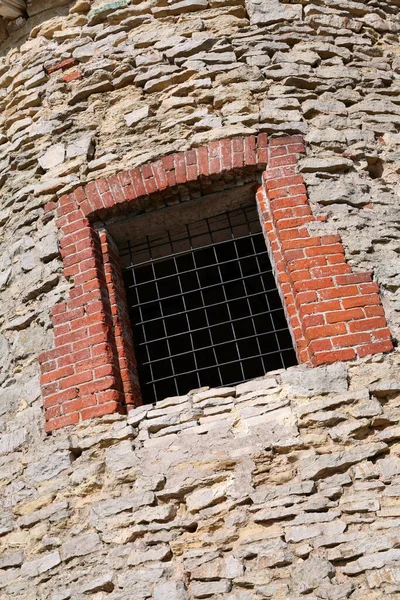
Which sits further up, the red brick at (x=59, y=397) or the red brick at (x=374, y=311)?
the red brick at (x=374, y=311)

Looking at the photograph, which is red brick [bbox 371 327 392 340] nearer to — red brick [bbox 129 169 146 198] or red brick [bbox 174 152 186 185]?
red brick [bbox 174 152 186 185]

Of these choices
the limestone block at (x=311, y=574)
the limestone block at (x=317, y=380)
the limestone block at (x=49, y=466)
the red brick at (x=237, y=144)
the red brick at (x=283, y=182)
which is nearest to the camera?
the limestone block at (x=311, y=574)

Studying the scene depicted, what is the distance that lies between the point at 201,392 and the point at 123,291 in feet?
3.76

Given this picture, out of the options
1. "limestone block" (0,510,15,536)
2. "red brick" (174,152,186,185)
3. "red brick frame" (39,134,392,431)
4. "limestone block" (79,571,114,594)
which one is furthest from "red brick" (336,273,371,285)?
"limestone block" (0,510,15,536)

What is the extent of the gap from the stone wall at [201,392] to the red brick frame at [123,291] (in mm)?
113

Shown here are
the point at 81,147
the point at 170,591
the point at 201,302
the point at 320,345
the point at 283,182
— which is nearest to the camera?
the point at 170,591

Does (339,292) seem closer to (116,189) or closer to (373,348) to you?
(373,348)

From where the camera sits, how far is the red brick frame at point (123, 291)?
191 inches

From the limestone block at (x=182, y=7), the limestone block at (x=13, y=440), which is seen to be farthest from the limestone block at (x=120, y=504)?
the limestone block at (x=182, y=7)

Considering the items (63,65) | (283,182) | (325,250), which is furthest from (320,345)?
(63,65)

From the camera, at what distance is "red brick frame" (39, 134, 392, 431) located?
4.85 meters

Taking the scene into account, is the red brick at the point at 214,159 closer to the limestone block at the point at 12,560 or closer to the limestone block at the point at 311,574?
the limestone block at the point at 311,574

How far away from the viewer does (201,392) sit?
4.80 metres

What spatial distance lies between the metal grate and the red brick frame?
251mm
